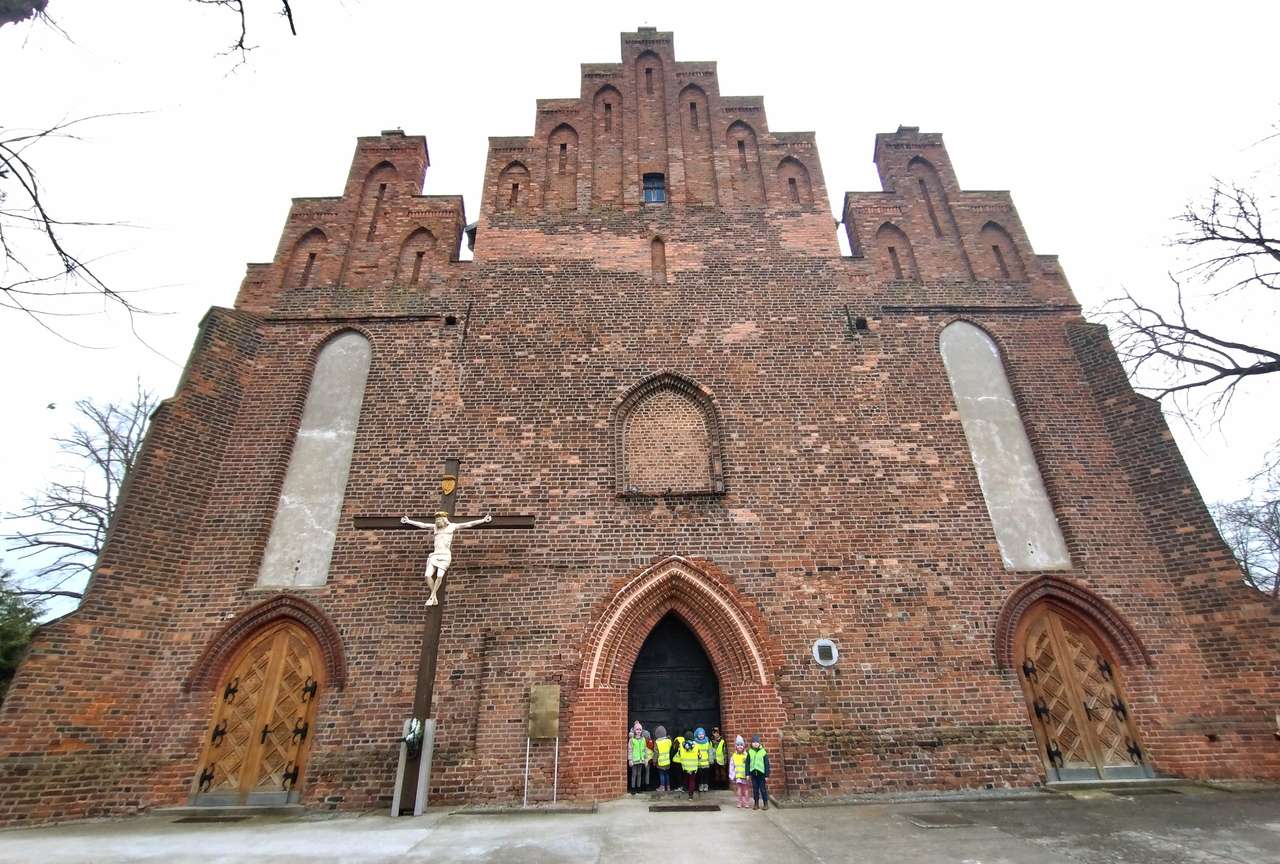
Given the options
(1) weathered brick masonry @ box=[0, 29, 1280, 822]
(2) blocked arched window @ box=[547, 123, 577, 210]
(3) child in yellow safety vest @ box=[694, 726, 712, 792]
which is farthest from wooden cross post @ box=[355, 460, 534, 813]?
(2) blocked arched window @ box=[547, 123, 577, 210]

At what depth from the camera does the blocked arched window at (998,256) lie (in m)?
11.8

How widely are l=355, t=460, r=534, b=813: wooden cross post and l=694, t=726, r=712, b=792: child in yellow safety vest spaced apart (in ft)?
11.2

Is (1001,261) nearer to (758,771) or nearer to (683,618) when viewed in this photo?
(683,618)

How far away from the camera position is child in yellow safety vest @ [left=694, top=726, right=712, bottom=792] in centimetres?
791

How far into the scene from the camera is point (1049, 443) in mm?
9992

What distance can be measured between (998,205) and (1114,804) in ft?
35.0

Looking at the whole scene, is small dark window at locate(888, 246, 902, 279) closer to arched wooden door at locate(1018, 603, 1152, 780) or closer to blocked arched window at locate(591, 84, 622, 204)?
blocked arched window at locate(591, 84, 622, 204)

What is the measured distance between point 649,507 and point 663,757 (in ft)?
11.0

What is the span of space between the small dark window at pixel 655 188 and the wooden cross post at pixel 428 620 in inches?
284

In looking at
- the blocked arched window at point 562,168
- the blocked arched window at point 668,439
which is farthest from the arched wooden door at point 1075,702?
the blocked arched window at point 562,168

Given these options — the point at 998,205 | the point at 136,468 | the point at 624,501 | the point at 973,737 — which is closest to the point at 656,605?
the point at 624,501

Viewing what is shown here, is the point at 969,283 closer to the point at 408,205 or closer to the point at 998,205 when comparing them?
the point at 998,205

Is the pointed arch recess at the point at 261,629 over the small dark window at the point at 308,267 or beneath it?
beneath

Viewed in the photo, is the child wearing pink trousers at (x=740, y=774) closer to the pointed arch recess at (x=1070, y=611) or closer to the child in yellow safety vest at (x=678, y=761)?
the child in yellow safety vest at (x=678, y=761)
